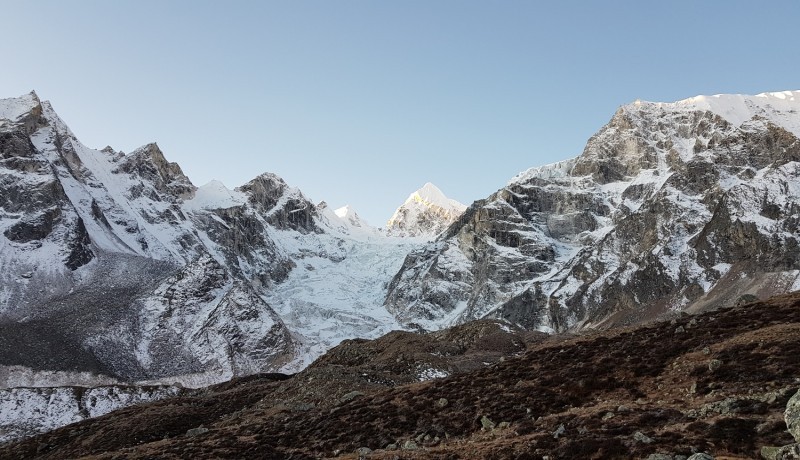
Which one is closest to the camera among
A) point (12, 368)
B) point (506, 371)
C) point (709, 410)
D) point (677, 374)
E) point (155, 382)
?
point (709, 410)

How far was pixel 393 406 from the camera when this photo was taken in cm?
3756

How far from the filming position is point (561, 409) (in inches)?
1184

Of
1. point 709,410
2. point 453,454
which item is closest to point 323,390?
point 453,454

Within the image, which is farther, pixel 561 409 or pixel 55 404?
pixel 55 404

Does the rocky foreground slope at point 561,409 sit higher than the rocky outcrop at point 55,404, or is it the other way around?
the rocky outcrop at point 55,404

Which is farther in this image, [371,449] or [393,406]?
[393,406]

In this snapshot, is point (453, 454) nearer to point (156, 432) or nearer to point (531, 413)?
point (531, 413)

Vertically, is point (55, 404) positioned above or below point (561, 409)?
above

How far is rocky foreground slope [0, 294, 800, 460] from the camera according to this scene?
68.8ft

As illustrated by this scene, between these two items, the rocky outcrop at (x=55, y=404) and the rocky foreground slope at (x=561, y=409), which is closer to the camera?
the rocky foreground slope at (x=561, y=409)

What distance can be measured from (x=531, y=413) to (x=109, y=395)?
108 meters

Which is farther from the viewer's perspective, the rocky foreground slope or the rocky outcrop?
the rocky outcrop

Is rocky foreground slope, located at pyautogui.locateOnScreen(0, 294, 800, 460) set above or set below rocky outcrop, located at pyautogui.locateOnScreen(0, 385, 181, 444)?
below

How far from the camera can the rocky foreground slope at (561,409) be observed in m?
21.0
